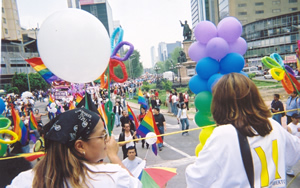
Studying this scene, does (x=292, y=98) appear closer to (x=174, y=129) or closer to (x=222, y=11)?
(x=174, y=129)

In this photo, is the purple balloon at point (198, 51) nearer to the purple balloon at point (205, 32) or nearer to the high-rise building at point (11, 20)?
the purple balloon at point (205, 32)

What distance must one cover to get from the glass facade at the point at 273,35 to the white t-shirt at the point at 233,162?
163ft

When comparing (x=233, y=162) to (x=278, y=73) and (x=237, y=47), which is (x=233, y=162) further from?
(x=278, y=73)

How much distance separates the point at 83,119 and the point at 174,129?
9225 millimetres

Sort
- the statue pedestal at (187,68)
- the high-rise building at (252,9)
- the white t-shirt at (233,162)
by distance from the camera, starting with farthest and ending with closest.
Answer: the high-rise building at (252,9) < the statue pedestal at (187,68) < the white t-shirt at (233,162)

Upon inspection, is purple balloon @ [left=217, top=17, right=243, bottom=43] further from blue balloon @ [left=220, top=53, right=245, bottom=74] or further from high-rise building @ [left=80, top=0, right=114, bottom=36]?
high-rise building @ [left=80, top=0, right=114, bottom=36]

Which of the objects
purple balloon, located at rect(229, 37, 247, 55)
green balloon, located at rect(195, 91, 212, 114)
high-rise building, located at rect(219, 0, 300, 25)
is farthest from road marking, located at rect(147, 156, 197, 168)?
high-rise building, located at rect(219, 0, 300, 25)

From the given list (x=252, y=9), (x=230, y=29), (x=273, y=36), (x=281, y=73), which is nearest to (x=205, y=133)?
(x=230, y=29)

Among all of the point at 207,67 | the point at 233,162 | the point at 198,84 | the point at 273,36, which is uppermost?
the point at 273,36

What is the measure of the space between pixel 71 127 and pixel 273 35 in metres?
56.8

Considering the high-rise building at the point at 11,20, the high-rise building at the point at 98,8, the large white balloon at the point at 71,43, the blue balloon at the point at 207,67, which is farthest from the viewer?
the high-rise building at the point at 98,8

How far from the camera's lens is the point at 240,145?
4.12 ft

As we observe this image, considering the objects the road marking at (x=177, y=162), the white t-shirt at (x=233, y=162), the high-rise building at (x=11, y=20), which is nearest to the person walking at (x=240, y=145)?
the white t-shirt at (x=233, y=162)

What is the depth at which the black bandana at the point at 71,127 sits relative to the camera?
1.10 m
